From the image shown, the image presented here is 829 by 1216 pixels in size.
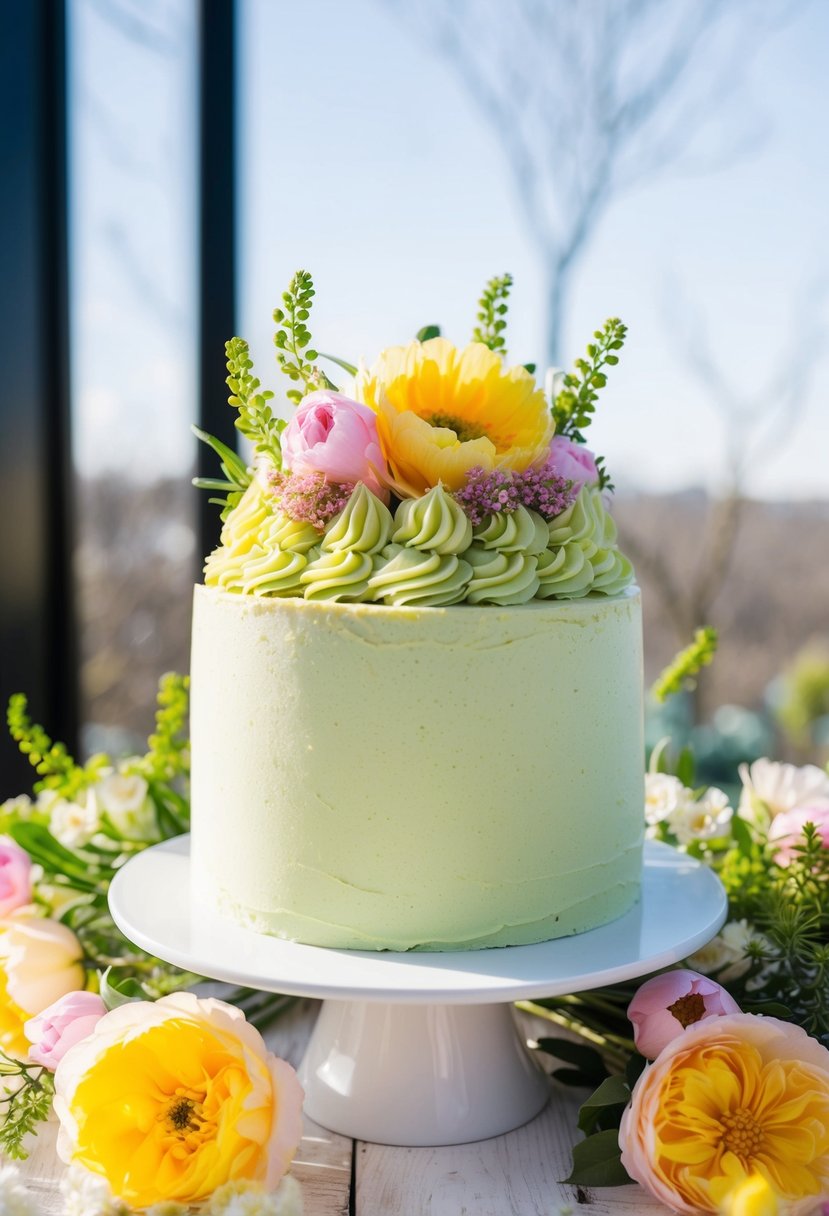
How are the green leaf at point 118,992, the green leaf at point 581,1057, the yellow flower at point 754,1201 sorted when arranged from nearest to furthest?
the yellow flower at point 754,1201 → the green leaf at point 118,992 → the green leaf at point 581,1057

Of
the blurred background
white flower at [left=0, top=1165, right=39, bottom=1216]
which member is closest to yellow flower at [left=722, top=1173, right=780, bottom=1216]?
white flower at [left=0, top=1165, right=39, bottom=1216]

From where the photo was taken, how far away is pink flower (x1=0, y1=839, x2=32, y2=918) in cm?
117

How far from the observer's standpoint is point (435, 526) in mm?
913

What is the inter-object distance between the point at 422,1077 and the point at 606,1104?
0.17m

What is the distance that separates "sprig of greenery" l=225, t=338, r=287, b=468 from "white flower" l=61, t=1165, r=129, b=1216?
59cm

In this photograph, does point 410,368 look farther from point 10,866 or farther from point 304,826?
point 10,866

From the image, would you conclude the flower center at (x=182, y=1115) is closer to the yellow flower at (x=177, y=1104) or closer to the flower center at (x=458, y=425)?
the yellow flower at (x=177, y=1104)

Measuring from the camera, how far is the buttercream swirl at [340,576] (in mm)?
911

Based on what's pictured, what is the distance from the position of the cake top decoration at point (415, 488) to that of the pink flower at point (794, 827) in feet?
1.13

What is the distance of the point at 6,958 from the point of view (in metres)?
1.07

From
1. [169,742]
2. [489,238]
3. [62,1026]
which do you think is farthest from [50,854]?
[489,238]

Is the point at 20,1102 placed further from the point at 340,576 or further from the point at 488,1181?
the point at 340,576

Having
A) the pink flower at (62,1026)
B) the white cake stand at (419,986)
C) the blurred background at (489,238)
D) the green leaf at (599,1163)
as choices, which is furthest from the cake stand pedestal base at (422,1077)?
the blurred background at (489,238)

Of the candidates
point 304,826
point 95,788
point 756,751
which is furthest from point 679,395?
point 304,826
